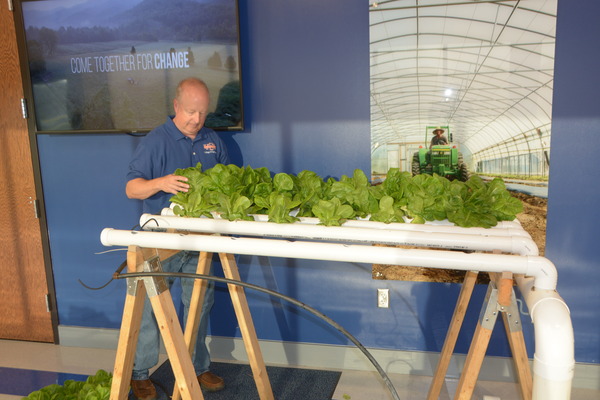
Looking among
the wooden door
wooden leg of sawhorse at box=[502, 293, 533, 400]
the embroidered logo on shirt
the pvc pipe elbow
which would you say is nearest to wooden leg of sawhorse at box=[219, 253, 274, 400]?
the embroidered logo on shirt

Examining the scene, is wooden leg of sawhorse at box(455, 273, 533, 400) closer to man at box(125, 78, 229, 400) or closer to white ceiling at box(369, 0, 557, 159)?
white ceiling at box(369, 0, 557, 159)

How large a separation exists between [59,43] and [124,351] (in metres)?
2.23

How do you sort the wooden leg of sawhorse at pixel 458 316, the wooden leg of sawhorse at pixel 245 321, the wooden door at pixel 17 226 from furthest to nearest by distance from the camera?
1. the wooden door at pixel 17 226
2. the wooden leg of sawhorse at pixel 245 321
3. the wooden leg of sawhorse at pixel 458 316

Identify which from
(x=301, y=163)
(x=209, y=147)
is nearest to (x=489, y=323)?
(x=301, y=163)

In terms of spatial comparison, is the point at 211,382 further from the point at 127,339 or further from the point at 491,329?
the point at 491,329

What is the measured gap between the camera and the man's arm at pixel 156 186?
214 centimetres

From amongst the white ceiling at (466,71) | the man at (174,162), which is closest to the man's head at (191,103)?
the man at (174,162)

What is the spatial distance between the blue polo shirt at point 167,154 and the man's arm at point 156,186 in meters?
0.10

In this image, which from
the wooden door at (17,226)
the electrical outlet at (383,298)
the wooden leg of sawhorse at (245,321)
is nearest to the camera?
the wooden leg of sawhorse at (245,321)

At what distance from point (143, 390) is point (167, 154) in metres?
1.33

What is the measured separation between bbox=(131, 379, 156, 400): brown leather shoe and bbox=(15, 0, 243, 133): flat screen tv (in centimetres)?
152

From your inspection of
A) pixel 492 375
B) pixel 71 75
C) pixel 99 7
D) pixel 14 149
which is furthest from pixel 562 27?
pixel 14 149

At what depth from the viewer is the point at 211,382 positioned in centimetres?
295

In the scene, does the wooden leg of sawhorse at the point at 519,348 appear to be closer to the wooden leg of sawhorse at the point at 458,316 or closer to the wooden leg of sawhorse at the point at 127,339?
the wooden leg of sawhorse at the point at 458,316
